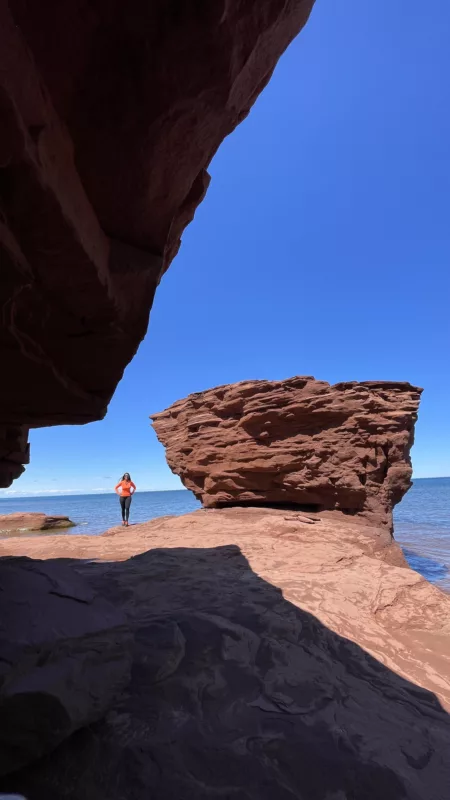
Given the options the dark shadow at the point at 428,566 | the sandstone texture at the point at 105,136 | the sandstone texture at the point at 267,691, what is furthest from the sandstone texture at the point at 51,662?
the dark shadow at the point at 428,566

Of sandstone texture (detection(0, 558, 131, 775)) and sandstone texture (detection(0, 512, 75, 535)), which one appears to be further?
sandstone texture (detection(0, 512, 75, 535))

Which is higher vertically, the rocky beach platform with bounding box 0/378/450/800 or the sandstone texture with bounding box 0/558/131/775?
the sandstone texture with bounding box 0/558/131/775

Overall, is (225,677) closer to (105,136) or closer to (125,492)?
(105,136)

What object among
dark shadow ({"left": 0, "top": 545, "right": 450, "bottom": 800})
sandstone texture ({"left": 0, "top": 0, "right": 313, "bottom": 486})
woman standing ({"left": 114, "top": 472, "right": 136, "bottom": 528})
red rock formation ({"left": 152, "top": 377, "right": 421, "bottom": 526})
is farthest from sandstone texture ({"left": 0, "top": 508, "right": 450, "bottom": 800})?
woman standing ({"left": 114, "top": 472, "right": 136, "bottom": 528})

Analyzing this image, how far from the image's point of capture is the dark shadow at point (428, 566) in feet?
35.4

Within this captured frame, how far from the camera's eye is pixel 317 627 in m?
3.46

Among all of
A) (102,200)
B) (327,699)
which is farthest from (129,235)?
(327,699)

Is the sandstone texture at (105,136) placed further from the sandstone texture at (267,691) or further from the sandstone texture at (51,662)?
the sandstone texture at (267,691)

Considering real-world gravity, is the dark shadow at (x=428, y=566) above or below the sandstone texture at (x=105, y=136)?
below

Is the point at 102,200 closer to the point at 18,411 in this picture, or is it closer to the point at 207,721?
the point at 18,411

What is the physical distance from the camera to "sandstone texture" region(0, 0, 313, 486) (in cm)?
129

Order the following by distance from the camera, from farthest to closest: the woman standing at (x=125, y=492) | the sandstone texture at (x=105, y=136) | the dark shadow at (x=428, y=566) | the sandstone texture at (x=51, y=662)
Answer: the woman standing at (x=125, y=492), the dark shadow at (x=428, y=566), the sandstone texture at (x=51, y=662), the sandstone texture at (x=105, y=136)

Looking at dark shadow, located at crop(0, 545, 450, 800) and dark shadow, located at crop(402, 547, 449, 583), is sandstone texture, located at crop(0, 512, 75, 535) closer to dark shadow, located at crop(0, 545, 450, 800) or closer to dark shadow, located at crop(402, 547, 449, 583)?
dark shadow, located at crop(402, 547, 449, 583)

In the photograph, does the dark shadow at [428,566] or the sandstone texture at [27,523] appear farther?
the sandstone texture at [27,523]
